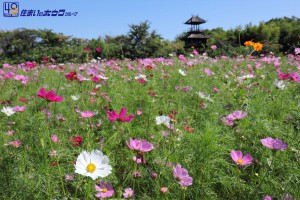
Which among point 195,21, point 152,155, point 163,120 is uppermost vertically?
point 195,21

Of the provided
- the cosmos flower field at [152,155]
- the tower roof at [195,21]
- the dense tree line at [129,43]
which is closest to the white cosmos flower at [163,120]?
the cosmos flower field at [152,155]

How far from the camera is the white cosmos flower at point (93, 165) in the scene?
0.80 m

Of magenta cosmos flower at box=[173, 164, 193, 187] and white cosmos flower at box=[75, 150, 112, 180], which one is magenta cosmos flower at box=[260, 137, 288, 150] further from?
white cosmos flower at box=[75, 150, 112, 180]

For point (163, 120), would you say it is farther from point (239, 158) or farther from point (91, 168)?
point (91, 168)

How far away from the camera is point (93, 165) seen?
0.83 m

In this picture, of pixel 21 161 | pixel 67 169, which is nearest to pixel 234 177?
pixel 67 169

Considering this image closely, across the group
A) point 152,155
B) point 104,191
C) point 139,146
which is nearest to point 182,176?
point 139,146

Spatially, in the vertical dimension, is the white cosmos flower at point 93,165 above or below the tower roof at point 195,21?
below

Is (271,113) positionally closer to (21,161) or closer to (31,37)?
(21,161)

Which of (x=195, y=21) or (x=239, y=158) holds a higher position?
(x=195, y=21)

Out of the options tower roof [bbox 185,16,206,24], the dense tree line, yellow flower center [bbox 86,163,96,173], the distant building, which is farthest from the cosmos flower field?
tower roof [bbox 185,16,206,24]

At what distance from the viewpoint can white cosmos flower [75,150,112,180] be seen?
0.80 metres

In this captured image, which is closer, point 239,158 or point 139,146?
point 139,146

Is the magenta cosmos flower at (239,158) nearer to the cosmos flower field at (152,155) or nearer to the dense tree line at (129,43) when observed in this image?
the cosmos flower field at (152,155)
